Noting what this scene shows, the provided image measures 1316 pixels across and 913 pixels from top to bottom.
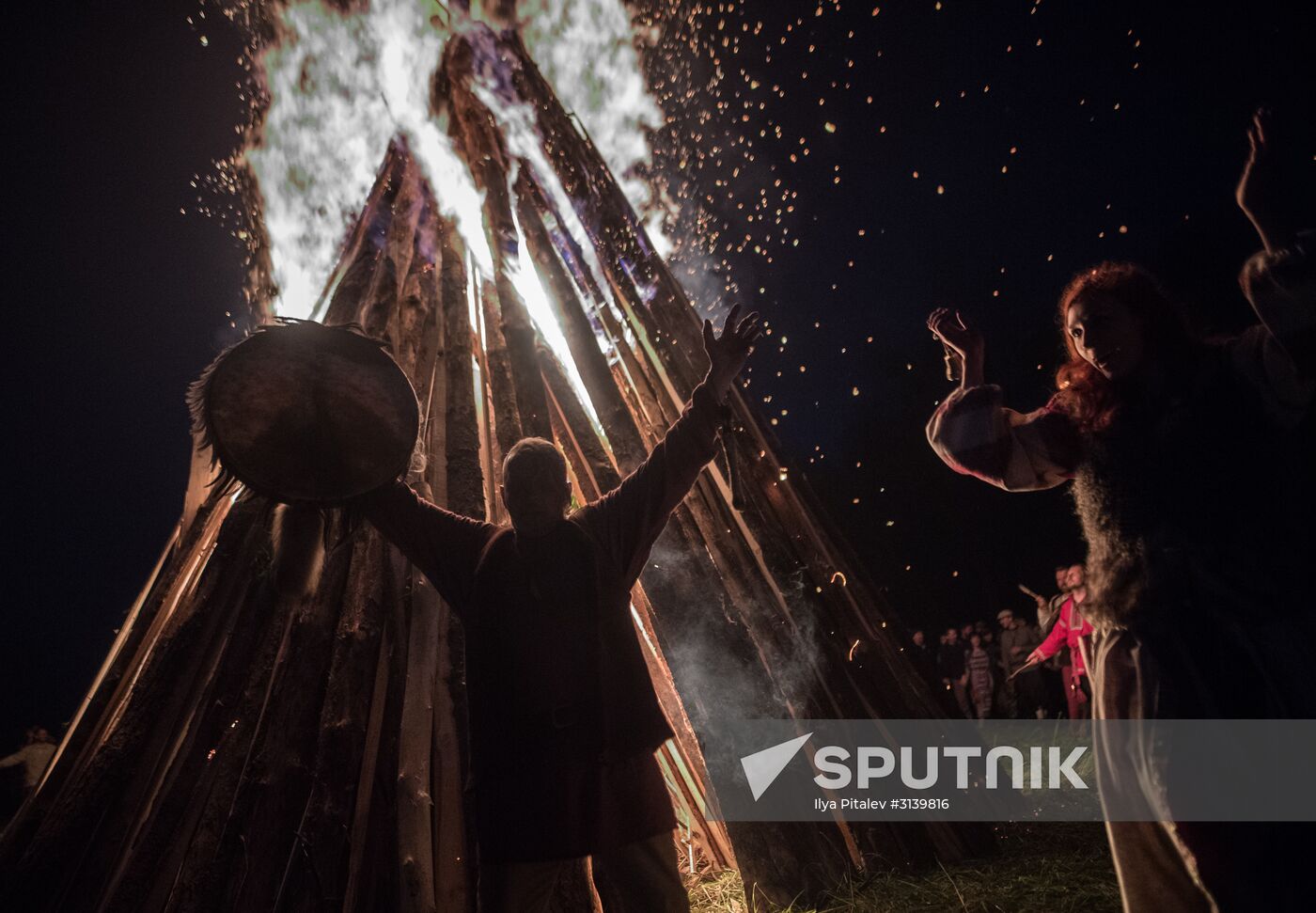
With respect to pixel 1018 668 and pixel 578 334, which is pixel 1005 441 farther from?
pixel 1018 668

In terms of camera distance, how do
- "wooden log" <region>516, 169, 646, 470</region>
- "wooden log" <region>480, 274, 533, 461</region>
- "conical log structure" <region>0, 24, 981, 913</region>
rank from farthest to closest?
Result: "wooden log" <region>516, 169, 646, 470</region>, "wooden log" <region>480, 274, 533, 461</region>, "conical log structure" <region>0, 24, 981, 913</region>

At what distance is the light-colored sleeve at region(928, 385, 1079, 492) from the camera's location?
1799 mm

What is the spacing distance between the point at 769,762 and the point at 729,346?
6.95 ft

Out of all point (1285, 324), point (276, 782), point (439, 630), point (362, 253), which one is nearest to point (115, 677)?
point (276, 782)

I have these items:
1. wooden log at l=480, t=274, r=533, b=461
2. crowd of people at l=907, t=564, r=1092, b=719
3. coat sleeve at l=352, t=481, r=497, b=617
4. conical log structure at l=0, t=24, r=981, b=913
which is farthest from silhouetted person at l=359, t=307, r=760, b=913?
crowd of people at l=907, t=564, r=1092, b=719

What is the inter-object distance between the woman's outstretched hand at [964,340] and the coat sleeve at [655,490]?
77 cm

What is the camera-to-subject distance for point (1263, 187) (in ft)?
4.83

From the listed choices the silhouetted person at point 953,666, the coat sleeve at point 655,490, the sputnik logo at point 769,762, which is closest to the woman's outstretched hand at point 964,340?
the coat sleeve at point 655,490

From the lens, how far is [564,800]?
5.48 ft

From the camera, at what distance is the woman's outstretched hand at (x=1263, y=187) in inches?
57.3

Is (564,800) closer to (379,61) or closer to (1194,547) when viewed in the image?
(1194,547)

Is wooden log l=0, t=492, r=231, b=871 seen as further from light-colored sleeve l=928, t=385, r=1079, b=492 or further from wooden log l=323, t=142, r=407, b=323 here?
light-colored sleeve l=928, t=385, r=1079, b=492

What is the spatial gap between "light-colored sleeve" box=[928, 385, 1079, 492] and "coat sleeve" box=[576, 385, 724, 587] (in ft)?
2.42

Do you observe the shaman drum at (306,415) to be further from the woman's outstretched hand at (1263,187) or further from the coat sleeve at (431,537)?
the woman's outstretched hand at (1263,187)
